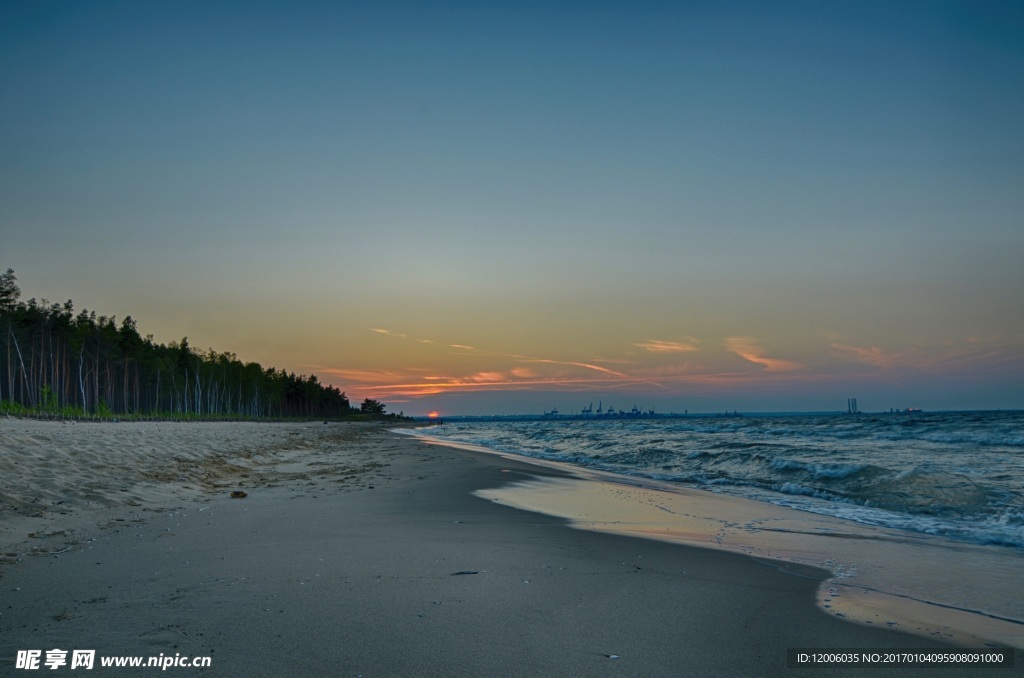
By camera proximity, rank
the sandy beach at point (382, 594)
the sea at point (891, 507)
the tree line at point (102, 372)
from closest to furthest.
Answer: the sandy beach at point (382, 594) < the sea at point (891, 507) < the tree line at point (102, 372)

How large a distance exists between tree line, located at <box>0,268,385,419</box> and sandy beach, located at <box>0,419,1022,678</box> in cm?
4858

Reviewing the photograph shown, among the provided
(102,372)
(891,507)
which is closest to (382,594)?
(891,507)

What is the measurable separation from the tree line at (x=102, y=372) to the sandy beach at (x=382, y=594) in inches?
1913

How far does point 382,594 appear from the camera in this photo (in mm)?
5262

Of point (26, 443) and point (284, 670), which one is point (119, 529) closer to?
point (284, 670)

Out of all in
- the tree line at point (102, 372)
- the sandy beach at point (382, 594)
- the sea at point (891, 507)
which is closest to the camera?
the sandy beach at point (382, 594)

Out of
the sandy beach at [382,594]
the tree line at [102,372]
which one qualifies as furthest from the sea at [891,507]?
the tree line at [102,372]

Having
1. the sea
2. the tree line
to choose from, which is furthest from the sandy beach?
the tree line

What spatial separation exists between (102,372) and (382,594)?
9928 cm

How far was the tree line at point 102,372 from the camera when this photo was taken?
63.2 meters

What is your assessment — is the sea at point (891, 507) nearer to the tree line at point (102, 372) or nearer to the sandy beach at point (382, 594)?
the sandy beach at point (382, 594)

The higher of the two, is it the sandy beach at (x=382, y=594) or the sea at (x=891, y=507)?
the sandy beach at (x=382, y=594)

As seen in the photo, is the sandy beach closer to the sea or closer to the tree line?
the sea

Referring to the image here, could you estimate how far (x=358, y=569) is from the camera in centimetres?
611
